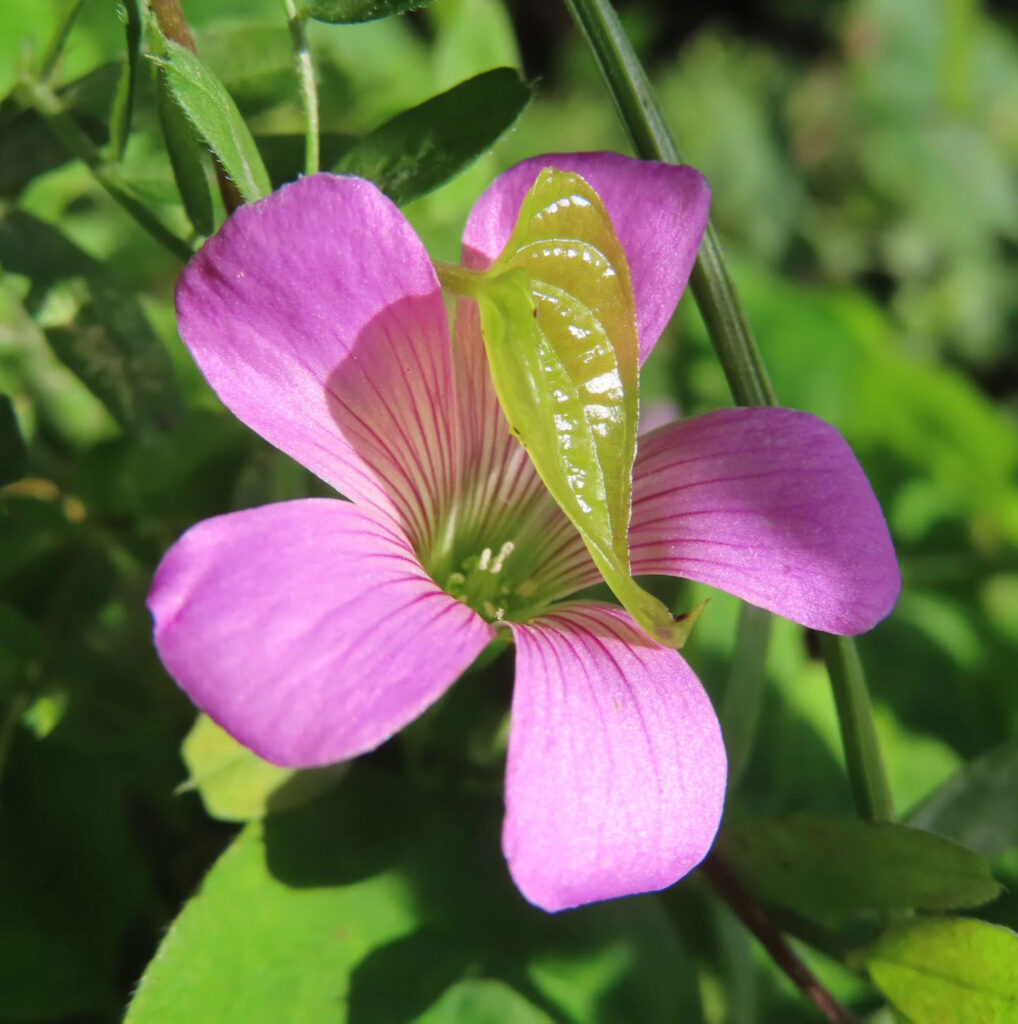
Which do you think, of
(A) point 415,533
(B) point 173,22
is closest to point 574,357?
(A) point 415,533

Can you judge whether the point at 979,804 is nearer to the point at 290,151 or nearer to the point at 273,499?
the point at 273,499

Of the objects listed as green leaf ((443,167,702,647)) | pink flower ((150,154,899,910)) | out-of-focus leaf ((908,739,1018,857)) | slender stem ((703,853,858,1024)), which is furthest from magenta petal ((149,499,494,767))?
out-of-focus leaf ((908,739,1018,857))

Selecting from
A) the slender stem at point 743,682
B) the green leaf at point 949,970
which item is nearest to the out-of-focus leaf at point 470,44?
the slender stem at point 743,682

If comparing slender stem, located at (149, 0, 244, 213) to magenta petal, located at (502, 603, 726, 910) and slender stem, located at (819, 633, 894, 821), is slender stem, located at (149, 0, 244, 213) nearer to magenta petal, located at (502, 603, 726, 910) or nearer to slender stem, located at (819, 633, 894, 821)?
magenta petal, located at (502, 603, 726, 910)

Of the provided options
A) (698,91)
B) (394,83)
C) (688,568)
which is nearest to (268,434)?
(688,568)

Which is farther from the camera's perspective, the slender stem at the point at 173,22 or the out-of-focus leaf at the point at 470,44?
the out-of-focus leaf at the point at 470,44

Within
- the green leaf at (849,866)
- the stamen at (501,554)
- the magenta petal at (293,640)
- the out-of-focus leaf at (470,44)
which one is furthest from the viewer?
the out-of-focus leaf at (470,44)

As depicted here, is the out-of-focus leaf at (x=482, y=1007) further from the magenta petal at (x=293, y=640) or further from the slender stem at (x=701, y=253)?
the slender stem at (x=701, y=253)

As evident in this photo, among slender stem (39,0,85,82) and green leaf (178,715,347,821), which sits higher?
slender stem (39,0,85,82)
